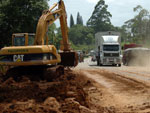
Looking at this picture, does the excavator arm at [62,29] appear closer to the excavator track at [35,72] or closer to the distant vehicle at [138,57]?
the excavator track at [35,72]

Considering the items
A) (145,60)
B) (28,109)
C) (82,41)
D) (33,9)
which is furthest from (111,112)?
A: (82,41)

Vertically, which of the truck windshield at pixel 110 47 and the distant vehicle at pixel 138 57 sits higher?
the truck windshield at pixel 110 47

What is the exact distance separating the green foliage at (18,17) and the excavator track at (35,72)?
95.7 feet

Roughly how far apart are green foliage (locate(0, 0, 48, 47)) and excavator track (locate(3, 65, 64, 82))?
29.2 m

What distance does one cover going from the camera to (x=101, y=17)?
148m

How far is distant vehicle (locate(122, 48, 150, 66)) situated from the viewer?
35781 millimetres

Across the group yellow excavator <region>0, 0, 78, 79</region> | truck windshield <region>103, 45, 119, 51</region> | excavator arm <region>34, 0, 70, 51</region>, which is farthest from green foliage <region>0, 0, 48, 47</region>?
yellow excavator <region>0, 0, 78, 79</region>

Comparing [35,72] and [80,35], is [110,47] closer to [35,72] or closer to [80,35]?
[35,72]

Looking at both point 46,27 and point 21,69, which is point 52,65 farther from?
point 46,27

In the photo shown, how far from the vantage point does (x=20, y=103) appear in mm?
7891

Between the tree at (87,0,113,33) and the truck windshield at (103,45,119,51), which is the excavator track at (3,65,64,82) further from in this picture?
the tree at (87,0,113,33)

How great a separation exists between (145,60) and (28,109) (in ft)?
98.5

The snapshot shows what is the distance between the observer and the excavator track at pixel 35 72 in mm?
11547

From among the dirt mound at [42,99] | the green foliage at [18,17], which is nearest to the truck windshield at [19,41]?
the dirt mound at [42,99]
